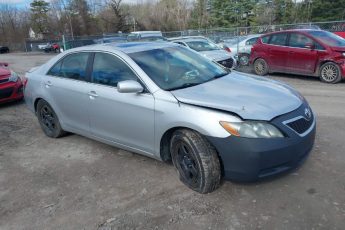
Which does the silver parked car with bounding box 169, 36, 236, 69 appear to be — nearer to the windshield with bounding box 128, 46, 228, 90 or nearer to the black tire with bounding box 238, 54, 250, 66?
the black tire with bounding box 238, 54, 250, 66

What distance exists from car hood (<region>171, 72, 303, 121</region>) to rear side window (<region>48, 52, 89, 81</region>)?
1706 mm

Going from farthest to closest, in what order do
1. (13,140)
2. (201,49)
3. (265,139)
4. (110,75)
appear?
(201,49) < (13,140) < (110,75) < (265,139)

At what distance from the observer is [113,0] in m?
67.8

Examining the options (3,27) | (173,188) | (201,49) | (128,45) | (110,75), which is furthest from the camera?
(3,27)

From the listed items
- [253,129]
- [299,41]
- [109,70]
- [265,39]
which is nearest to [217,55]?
[265,39]

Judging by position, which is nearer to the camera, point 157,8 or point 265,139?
point 265,139

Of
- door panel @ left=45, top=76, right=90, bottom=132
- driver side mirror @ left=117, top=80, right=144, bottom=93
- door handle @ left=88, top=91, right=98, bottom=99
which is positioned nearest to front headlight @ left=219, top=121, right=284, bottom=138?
driver side mirror @ left=117, top=80, right=144, bottom=93

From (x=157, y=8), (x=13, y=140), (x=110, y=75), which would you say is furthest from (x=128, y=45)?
(x=157, y=8)

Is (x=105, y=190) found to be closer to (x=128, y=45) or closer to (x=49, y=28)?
(x=128, y=45)

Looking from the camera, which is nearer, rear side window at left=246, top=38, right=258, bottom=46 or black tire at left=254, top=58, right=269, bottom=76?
black tire at left=254, top=58, right=269, bottom=76

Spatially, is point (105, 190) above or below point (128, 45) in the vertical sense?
below

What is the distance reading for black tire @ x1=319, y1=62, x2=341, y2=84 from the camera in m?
9.24

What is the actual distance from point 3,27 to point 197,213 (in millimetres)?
73132

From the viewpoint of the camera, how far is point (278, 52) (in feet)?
34.4
